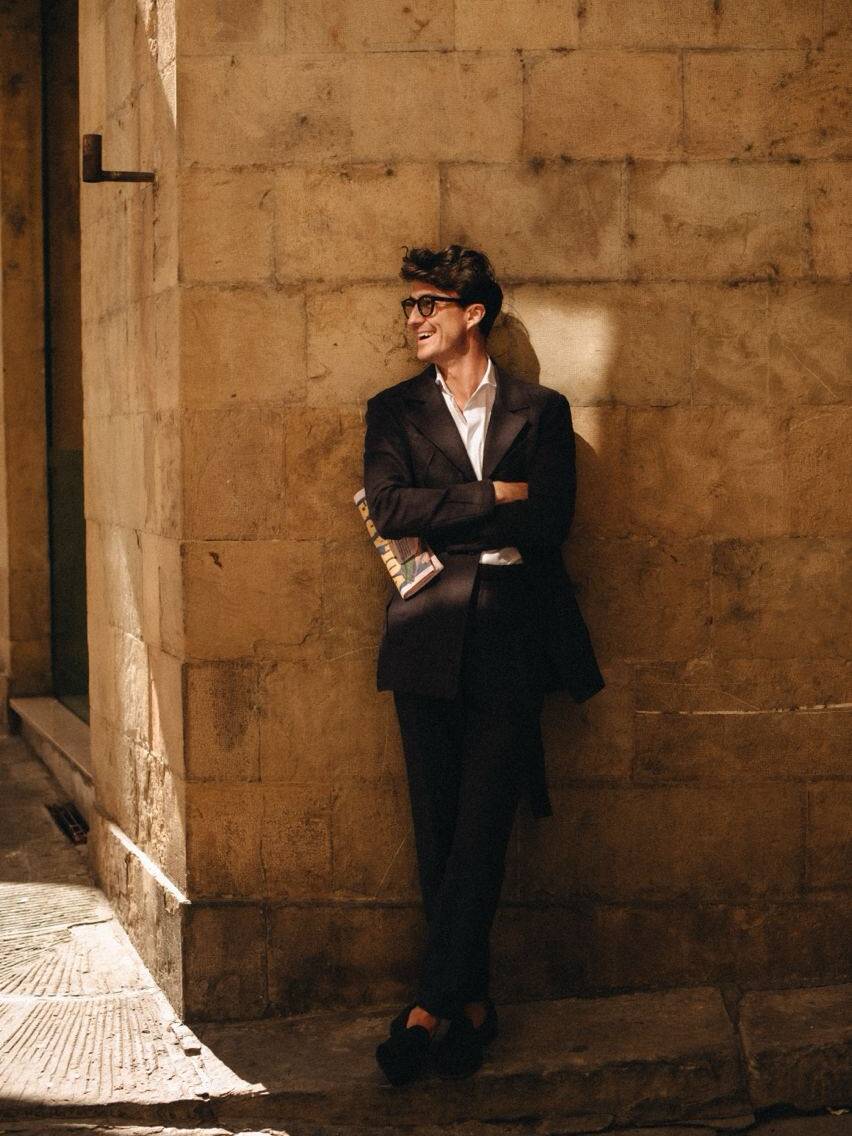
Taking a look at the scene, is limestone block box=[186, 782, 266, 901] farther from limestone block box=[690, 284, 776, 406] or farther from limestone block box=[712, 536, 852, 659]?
limestone block box=[690, 284, 776, 406]

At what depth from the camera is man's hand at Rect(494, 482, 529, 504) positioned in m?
4.33

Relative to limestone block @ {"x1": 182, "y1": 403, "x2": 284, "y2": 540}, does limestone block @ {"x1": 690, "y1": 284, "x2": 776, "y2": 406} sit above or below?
above

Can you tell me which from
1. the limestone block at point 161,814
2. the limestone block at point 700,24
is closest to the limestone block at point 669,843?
the limestone block at point 161,814

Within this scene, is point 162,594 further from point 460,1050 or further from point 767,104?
point 767,104

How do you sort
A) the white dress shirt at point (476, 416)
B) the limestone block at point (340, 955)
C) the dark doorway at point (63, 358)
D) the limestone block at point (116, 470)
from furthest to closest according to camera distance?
the dark doorway at point (63, 358) < the limestone block at point (116, 470) < the limestone block at point (340, 955) < the white dress shirt at point (476, 416)

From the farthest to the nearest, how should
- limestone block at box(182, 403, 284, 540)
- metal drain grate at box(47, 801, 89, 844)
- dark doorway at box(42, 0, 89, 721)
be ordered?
dark doorway at box(42, 0, 89, 721), metal drain grate at box(47, 801, 89, 844), limestone block at box(182, 403, 284, 540)

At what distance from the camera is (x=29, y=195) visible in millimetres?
8438

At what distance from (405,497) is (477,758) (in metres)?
0.78

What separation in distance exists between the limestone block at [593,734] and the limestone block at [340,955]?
0.69 meters

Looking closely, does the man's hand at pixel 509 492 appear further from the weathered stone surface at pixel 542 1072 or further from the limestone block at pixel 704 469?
the weathered stone surface at pixel 542 1072

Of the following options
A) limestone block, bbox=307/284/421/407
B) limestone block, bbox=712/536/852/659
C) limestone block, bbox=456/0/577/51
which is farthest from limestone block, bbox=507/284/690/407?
limestone block, bbox=456/0/577/51

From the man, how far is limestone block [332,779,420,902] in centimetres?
26

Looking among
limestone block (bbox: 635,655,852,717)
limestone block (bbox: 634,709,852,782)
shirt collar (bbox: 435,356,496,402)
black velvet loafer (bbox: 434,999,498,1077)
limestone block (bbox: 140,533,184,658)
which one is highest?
shirt collar (bbox: 435,356,496,402)

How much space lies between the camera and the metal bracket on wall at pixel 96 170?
4.82 meters
